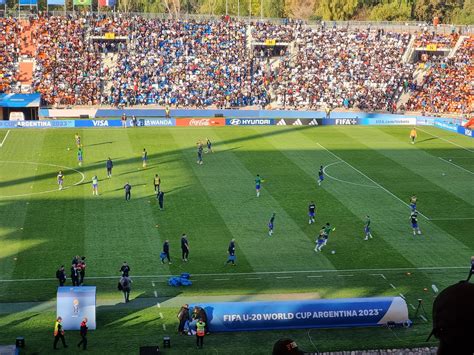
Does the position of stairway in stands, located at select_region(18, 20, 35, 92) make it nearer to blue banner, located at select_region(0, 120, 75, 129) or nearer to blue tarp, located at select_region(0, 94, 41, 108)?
blue tarp, located at select_region(0, 94, 41, 108)

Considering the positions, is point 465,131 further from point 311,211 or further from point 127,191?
point 127,191

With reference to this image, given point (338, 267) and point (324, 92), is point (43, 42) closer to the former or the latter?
point (324, 92)

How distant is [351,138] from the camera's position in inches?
2734

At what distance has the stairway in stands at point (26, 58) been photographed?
83.7 m

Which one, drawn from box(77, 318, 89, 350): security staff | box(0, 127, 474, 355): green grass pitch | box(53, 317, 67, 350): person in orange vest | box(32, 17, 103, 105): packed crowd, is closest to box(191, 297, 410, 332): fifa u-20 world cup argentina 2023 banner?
box(0, 127, 474, 355): green grass pitch

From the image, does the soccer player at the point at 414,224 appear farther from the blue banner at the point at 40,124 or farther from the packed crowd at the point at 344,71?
the packed crowd at the point at 344,71

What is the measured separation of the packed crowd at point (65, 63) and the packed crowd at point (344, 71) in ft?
70.1

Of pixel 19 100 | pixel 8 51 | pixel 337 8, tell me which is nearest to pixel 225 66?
pixel 8 51

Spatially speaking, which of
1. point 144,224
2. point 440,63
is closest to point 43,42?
point 440,63

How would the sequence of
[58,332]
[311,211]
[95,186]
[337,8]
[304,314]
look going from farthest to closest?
[337,8], [95,186], [311,211], [304,314], [58,332]

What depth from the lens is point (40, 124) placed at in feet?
235

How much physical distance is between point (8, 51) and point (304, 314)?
6860 centimetres

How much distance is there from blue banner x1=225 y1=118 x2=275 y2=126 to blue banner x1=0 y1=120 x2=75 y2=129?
50.4 ft

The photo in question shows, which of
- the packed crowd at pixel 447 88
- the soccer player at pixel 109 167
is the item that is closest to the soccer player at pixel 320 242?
the soccer player at pixel 109 167
